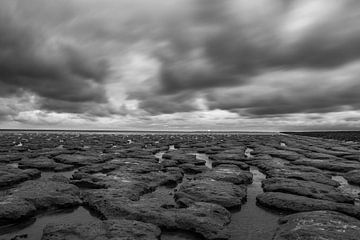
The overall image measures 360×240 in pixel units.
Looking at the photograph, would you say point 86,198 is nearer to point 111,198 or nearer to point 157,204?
point 111,198

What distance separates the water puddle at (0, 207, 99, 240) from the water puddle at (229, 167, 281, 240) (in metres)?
2.99

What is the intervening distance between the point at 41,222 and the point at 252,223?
4.44 m

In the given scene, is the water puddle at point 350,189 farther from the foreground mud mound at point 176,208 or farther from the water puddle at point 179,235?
the water puddle at point 179,235

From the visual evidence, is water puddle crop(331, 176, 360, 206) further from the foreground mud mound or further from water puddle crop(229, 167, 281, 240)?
water puddle crop(229, 167, 281, 240)

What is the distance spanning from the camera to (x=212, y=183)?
354 inches

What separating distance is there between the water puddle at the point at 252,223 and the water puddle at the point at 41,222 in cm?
299

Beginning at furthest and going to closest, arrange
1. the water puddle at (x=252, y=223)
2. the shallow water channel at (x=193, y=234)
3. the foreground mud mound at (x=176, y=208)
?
the water puddle at (x=252, y=223) < the shallow water channel at (x=193, y=234) < the foreground mud mound at (x=176, y=208)

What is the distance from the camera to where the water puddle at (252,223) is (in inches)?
220

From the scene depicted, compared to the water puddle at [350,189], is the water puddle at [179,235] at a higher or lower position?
lower

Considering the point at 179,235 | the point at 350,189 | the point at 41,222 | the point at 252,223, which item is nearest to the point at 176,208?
the point at 179,235

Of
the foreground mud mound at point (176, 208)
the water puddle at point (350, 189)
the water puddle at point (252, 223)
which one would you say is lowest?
the water puddle at point (252, 223)

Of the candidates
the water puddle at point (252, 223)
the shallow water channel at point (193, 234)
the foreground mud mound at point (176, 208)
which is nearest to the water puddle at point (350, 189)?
the foreground mud mound at point (176, 208)

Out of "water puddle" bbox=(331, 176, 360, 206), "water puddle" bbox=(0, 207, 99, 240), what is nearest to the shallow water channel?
"water puddle" bbox=(0, 207, 99, 240)

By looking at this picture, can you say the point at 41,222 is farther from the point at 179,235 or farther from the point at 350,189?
the point at 350,189
